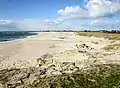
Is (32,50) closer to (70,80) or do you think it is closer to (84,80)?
(70,80)

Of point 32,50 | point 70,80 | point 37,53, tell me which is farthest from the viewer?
point 32,50

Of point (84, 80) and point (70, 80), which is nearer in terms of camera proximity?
point (84, 80)

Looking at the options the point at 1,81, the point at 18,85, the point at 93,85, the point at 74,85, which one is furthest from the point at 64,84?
the point at 1,81

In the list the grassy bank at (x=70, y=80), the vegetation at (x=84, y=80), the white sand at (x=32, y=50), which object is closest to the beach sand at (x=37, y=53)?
the white sand at (x=32, y=50)

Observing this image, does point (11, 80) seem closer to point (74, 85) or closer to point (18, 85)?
point (18, 85)

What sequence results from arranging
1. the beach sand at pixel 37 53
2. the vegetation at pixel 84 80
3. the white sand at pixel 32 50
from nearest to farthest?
the vegetation at pixel 84 80 → the beach sand at pixel 37 53 → the white sand at pixel 32 50

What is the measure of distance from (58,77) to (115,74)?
160 inches

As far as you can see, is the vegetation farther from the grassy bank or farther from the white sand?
the white sand

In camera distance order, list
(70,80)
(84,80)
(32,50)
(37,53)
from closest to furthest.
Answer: (84,80)
(70,80)
(37,53)
(32,50)

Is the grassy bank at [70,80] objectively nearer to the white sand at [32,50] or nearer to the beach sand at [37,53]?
the beach sand at [37,53]

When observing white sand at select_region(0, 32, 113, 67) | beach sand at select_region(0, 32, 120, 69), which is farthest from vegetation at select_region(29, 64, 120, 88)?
white sand at select_region(0, 32, 113, 67)

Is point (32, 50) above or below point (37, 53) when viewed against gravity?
below

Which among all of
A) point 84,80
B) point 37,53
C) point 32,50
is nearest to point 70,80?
point 84,80

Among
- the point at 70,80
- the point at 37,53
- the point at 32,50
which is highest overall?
the point at 70,80
